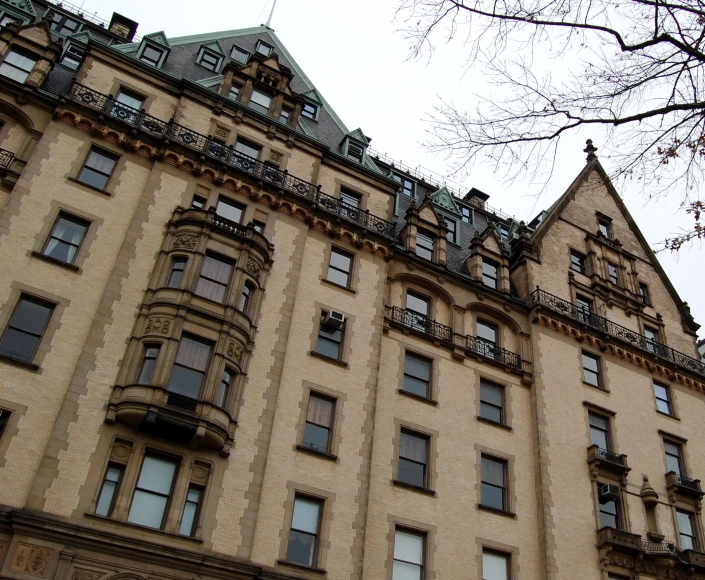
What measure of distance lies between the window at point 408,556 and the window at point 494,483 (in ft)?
11.5

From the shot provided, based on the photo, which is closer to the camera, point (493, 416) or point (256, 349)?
point (256, 349)

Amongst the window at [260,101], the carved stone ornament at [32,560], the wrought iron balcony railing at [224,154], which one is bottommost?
the carved stone ornament at [32,560]

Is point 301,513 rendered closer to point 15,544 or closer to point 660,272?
point 15,544

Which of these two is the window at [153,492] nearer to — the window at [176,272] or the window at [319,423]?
the window at [319,423]

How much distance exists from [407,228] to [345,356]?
9690 mm

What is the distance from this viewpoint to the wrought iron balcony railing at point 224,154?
2881 centimetres

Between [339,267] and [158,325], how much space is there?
908cm

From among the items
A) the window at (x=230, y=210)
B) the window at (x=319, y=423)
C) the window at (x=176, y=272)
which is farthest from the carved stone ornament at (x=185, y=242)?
the window at (x=319, y=423)

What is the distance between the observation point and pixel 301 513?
23.3 metres

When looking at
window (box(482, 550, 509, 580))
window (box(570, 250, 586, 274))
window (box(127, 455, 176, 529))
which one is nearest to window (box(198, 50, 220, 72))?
window (box(127, 455, 176, 529))

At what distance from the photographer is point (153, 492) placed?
2131 cm

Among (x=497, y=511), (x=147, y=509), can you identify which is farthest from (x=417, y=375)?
(x=147, y=509)

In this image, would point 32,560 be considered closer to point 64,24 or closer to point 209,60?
point 209,60

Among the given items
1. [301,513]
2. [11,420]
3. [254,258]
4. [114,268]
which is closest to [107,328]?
[114,268]
